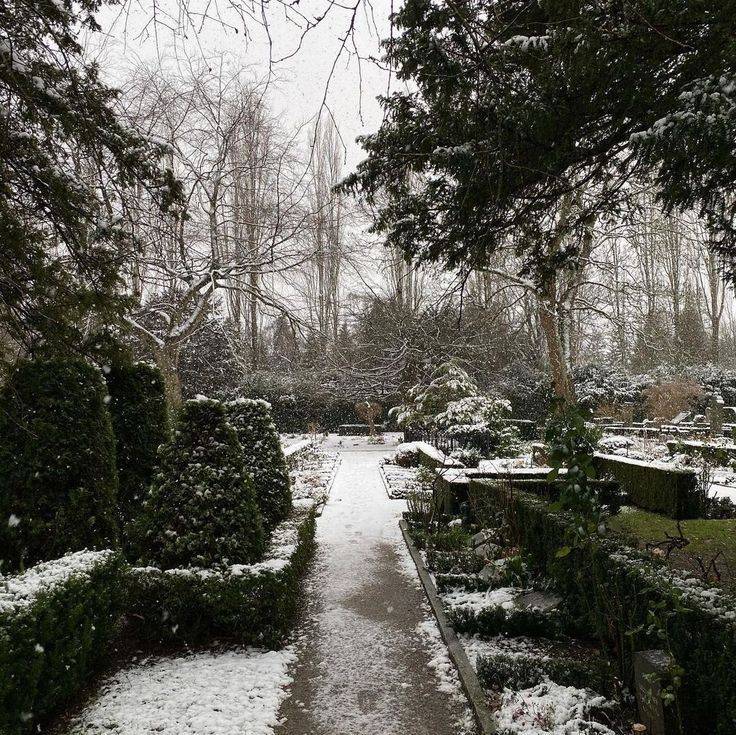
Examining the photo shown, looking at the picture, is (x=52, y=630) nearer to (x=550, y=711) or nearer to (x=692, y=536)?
(x=550, y=711)

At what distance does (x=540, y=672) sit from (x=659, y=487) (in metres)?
6.23

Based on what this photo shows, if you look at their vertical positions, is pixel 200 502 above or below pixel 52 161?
below

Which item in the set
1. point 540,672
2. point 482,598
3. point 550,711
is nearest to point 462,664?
point 540,672

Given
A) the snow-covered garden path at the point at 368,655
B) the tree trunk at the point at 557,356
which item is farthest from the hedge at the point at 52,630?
the tree trunk at the point at 557,356

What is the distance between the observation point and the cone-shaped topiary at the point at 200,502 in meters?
4.66

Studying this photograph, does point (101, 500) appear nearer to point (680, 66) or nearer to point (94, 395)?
point (94, 395)

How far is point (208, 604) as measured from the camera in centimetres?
429

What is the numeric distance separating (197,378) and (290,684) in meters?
19.9

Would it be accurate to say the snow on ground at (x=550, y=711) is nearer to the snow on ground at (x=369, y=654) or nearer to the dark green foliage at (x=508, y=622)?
the snow on ground at (x=369, y=654)

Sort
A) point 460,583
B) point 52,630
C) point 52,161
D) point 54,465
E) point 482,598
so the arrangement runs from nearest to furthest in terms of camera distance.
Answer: point 52,630, point 54,465, point 52,161, point 482,598, point 460,583

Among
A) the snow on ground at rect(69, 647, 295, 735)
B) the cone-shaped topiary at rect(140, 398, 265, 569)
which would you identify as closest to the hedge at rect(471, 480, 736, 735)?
the snow on ground at rect(69, 647, 295, 735)

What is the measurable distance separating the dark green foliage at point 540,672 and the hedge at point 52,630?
2730 mm

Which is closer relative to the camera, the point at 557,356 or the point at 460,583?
the point at 460,583

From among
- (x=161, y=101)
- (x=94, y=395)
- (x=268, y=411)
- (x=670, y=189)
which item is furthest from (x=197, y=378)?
(x=670, y=189)
